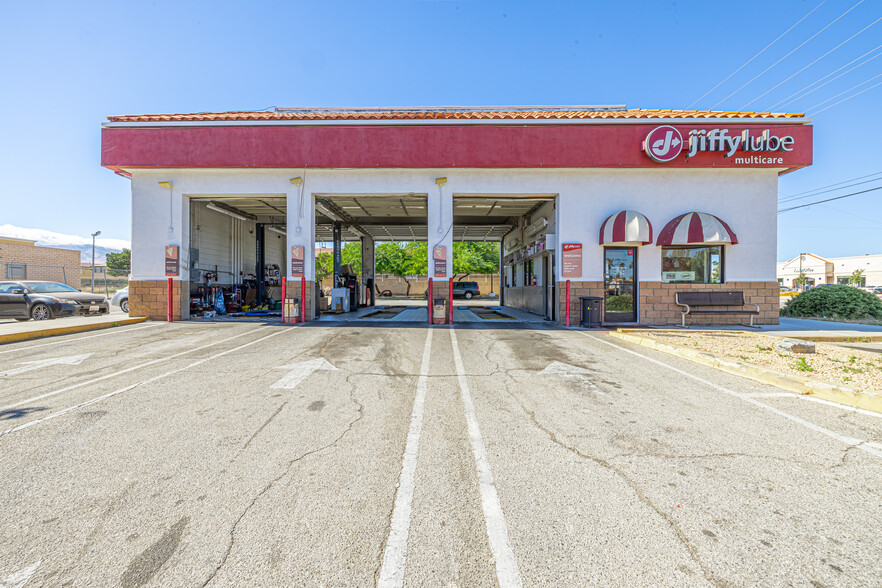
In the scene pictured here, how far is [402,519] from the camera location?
2.49m

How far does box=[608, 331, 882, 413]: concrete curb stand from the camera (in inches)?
192

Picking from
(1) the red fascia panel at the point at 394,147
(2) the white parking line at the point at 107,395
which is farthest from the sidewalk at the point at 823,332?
(2) the white parking line at the point at 107,395

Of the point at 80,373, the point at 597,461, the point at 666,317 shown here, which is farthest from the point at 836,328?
the point at 80,373

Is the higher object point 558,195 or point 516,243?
point 558,195

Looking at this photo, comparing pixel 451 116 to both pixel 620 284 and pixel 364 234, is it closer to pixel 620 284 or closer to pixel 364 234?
pixel 620 284

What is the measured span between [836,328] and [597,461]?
13.9 meters

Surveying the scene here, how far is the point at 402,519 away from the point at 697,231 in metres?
14.1

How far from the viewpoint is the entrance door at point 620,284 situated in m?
13.8

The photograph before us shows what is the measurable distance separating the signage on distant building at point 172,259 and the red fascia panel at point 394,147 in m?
2.90

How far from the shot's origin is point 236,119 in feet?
45.6

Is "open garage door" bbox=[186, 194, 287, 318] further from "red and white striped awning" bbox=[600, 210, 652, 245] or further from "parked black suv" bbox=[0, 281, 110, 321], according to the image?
"red and white striped awning" bbox=[600, 210, 652, 245]

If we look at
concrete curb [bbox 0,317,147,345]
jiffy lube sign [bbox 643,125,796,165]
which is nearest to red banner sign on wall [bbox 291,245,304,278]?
concrete curb [bbox 0,317,147,345]

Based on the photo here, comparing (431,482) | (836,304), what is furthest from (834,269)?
(431,482)

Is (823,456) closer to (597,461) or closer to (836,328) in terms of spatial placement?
(597,461)
